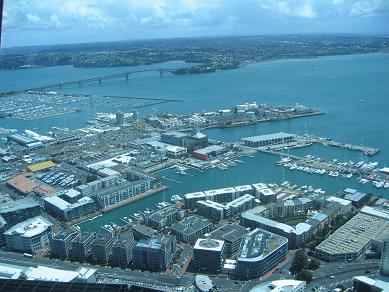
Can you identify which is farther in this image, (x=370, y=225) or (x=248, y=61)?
(x=248, y=61)

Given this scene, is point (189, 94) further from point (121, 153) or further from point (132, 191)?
point (132, 191)

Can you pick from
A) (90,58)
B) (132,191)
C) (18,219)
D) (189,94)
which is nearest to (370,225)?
(132,191)

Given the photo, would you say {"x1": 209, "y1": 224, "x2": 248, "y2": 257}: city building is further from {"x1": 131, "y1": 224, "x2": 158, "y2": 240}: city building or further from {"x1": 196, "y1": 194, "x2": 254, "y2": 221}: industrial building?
{"x1": 131, "y1": 224, "x2": 158, "y2": 240}: city building

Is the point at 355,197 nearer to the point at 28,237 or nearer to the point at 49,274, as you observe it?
the point at 49,274

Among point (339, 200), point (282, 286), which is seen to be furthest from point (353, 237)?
point (282, 286)

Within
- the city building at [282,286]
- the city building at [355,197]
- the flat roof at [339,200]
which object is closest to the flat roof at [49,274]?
the city building at [282,286]

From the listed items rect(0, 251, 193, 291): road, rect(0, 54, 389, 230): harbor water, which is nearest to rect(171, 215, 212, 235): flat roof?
rect(0, 251, 193, 291): road
